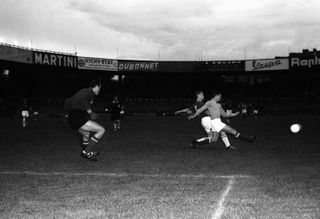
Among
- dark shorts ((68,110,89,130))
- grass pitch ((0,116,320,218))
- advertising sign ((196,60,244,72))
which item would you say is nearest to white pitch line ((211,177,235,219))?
grass pitch ((0,116,320,218))

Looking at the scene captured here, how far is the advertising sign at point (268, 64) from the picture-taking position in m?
46.8

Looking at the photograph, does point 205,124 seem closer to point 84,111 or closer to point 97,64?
point 84,111

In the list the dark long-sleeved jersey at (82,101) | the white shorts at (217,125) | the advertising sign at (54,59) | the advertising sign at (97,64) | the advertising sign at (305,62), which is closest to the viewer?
the dark long-sleeved jersey at (82,101)

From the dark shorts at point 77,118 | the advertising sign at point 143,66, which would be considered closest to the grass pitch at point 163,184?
the dark shorts at point 77,118

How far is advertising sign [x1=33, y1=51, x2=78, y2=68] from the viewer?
131ft

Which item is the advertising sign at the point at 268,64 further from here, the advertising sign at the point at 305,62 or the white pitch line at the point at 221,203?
the white pitch line at the point at 221,203

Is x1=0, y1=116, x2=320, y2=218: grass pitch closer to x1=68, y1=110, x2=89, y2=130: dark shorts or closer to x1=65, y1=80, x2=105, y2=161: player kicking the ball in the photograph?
x1=65, y1=80, x2=105, y2=161: player kicking the ball

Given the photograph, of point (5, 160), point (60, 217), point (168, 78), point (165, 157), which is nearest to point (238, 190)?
point (60, 217)

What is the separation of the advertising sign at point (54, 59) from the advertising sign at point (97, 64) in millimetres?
882

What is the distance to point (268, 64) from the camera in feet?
155

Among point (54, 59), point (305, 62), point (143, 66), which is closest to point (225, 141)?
point (54, 59)

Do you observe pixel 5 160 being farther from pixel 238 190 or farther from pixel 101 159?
pixel 238 190

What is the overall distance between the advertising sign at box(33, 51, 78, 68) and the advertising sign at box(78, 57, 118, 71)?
34.7 inches

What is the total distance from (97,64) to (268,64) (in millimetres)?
20863
